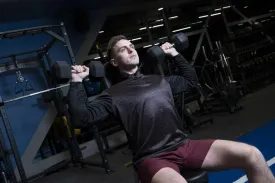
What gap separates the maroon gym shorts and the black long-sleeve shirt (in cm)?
4

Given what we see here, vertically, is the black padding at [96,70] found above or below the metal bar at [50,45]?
below

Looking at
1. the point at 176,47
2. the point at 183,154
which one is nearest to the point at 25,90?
the point at 176,47

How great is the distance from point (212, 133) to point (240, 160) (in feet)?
8.20

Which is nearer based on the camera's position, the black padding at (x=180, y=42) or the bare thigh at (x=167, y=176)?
the bare thigh at (x=167, y=176)

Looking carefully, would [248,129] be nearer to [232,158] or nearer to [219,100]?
[219,100]

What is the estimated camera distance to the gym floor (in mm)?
3473

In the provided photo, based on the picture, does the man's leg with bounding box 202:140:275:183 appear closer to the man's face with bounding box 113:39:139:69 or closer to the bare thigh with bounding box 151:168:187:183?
the bare thigh with bounding box 151:168:187:183

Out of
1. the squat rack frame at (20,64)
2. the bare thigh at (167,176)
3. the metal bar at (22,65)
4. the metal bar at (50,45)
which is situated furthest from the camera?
the metal bar at (22,65)

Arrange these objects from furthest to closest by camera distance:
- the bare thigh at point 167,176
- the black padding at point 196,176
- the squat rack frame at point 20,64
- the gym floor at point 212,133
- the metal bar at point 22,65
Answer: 1. the metal bar at point 22,65
2. the gym floor at point 212,133
3. the squat rack frame at point 20,64
4. the black padding at point 196,176
5. the bare thigh at point 167,176

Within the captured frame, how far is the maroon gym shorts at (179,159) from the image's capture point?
162 centimetres

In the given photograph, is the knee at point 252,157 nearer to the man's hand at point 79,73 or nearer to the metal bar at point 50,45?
the man's hand at point 79,73

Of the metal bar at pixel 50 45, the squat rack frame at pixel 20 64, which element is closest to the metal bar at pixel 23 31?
the squat rack frame at pixel 20 64

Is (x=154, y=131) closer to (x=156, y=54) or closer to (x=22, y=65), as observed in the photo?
(x=156, y=54)

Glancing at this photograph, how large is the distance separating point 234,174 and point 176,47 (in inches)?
50.6
